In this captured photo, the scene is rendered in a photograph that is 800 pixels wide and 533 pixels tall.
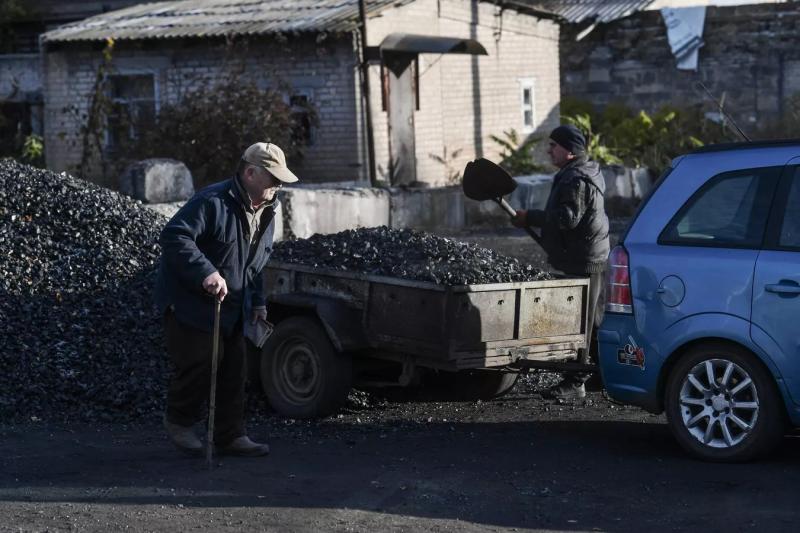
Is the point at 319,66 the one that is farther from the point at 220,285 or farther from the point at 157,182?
the point at 220,285

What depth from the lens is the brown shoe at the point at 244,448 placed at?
7.49 meters

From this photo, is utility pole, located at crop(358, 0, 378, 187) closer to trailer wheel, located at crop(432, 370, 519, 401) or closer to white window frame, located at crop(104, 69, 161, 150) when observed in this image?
white window frame, located at crop(104, 69, 161, 150)

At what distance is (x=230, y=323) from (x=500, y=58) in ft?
67.9

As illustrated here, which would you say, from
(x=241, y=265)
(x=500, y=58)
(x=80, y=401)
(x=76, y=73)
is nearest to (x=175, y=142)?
(x=76, y=73)

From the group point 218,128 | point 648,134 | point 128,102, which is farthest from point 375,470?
point 648,134

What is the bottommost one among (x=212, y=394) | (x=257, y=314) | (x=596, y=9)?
(x=212, y=394)

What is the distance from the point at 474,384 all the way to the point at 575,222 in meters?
1.32

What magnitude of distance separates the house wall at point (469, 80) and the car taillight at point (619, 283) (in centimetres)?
1558

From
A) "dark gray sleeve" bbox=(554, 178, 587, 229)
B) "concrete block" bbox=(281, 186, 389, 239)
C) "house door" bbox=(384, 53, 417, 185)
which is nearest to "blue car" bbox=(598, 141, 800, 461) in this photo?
"dark gray sleeve" bbox=(554, 178, 587, 229)

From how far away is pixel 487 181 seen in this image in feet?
30.9

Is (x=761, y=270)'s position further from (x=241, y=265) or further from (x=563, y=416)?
(x=241, y=265)

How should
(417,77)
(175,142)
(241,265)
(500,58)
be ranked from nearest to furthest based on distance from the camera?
(241,265) < (175,142) < (417,77) < (500,58)

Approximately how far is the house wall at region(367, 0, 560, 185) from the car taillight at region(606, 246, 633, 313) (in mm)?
15577

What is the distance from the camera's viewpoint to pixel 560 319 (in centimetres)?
869
